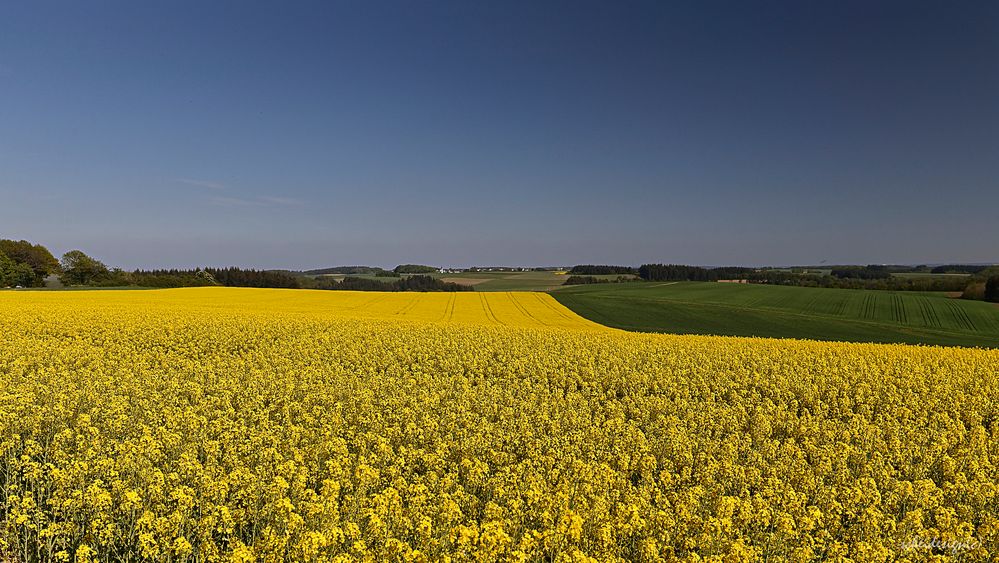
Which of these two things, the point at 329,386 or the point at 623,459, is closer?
the point at 623,459

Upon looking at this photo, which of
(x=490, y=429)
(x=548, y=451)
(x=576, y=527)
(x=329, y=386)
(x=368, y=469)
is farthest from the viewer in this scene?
(x=329, y=386)

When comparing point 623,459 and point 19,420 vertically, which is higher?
point 19,420

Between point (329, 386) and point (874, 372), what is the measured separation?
51.9ft

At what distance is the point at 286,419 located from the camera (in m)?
8.86

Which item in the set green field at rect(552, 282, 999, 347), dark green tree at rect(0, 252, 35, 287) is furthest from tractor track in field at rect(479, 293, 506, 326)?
dark green tree at rect(0, 252, 35, 287)

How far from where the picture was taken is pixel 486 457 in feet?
24.3

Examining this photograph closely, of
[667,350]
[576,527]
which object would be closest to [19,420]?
[576,527]

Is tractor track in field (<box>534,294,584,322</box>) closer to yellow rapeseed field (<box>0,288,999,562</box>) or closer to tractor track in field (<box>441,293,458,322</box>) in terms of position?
tractor track in field (<box>441,293,458,322</box>)

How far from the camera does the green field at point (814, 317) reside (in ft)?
113

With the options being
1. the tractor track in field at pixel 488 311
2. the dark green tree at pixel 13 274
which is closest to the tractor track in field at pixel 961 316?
the tractor track in field at pixel 488 311

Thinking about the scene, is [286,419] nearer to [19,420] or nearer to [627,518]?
[19,420]

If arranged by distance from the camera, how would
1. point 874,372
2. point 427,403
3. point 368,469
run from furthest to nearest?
point 874,372 → point 427,403 → point 368,469

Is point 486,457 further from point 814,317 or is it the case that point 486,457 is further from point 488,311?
point 814,317

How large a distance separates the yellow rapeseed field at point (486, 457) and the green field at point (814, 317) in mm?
20713
